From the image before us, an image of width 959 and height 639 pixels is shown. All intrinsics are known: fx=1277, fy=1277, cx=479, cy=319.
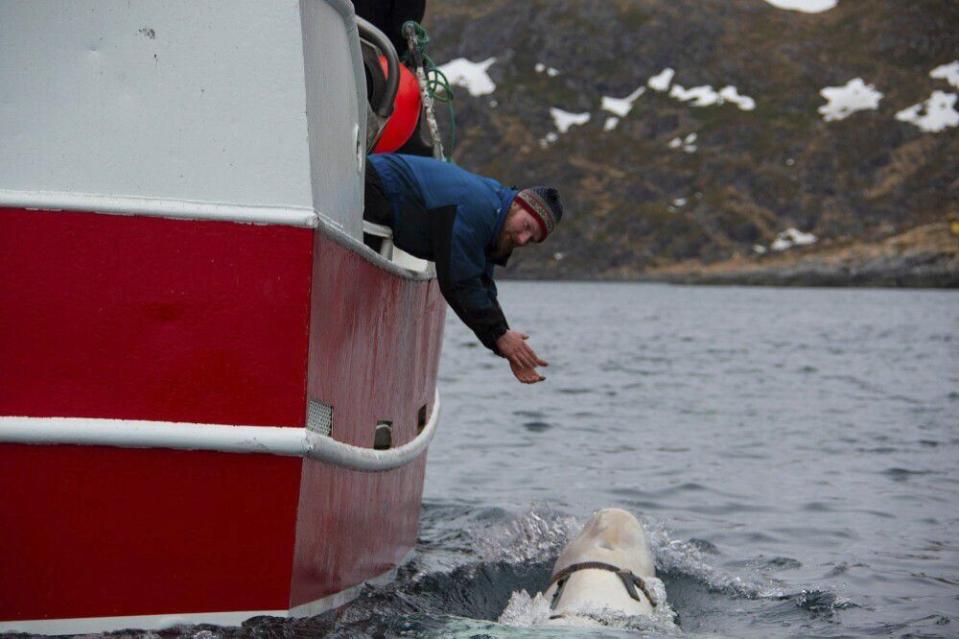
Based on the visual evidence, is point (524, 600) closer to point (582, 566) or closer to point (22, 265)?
point (582, 566)

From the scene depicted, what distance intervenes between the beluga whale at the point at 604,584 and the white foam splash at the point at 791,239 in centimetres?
12833

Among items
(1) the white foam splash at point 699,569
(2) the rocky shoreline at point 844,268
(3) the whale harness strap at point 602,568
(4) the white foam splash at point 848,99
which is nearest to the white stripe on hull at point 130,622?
(3) the whale harness strap at point 602,568

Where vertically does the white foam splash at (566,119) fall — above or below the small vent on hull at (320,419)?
above

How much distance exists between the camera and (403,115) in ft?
25.7

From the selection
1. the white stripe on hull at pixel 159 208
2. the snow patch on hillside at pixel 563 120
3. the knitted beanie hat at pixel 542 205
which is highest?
the snow patch on hillside at pixel 563 120

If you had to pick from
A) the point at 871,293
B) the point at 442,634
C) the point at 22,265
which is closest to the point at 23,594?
the point at 22,265

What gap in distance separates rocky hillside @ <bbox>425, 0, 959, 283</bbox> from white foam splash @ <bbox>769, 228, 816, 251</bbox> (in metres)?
0.26

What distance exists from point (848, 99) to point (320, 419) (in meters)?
171

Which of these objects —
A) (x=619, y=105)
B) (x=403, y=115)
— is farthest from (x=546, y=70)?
(x=403, y=115)

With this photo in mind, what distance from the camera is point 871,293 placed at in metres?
96.9

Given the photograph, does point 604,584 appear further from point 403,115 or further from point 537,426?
point 537,426

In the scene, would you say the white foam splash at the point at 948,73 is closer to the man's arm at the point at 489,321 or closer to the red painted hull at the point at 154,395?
the man's arm at the point at 489,321

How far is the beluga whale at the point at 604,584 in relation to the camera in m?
6.09

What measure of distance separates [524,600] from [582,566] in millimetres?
354
